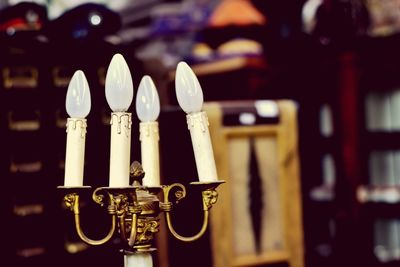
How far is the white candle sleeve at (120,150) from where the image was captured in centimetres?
104

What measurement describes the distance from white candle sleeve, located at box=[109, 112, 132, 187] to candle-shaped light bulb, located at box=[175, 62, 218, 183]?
0.11m

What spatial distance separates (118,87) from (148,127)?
17cm

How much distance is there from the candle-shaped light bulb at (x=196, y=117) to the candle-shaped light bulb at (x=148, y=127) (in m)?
0.11

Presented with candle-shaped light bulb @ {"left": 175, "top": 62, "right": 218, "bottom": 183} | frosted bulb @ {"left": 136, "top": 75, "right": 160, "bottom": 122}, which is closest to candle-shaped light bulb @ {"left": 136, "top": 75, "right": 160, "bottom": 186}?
frosted bulb @ {"left": 136, "top": 75, "right": 160, "bottom": 122}

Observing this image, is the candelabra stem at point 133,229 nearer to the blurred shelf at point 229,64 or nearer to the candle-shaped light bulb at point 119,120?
the candle-shaped light bulb at point 119,120

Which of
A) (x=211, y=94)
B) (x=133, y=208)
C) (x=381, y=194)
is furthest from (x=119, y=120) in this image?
(x=381, y=194)

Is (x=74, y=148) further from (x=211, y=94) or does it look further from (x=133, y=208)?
(x=211, y=94)

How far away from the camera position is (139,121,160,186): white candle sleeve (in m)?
1.19

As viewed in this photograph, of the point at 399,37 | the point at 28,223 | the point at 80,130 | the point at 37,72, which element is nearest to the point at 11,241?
the point at 28,223

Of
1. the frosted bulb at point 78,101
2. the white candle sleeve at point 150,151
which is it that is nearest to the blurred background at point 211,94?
the white candle sleeve at point 150,151

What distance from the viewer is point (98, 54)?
8.77 feet

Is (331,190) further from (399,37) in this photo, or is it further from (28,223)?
(28,223)

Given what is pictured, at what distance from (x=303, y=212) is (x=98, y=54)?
1206 mm

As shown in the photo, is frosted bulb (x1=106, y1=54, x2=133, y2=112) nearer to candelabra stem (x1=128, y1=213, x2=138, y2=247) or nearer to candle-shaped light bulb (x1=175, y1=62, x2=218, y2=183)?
candle-shaped light bulb (x1=175, y1=62, x2=218, y2=183)
